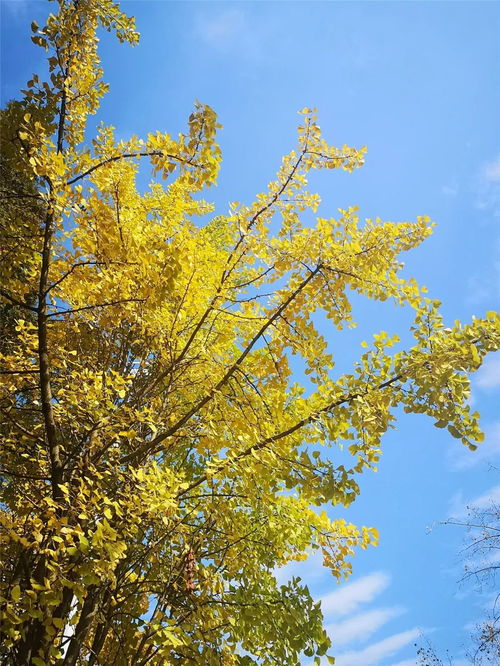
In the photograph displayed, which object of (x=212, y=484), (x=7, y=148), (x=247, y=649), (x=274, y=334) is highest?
(x=7, y=148)

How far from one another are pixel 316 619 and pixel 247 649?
Result: 0.80 meters

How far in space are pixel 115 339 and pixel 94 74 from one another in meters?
2.22

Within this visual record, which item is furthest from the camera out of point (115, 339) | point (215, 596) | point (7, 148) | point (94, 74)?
point (115, 339)

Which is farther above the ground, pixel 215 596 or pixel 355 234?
pixel 355 234

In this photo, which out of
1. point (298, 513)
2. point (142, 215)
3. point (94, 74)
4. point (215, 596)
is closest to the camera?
point (94, 74)

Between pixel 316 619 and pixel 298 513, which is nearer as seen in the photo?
pixel 316 619

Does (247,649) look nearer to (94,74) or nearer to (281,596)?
(281,596)

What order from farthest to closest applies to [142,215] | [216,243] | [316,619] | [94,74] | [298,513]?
[216,243]
[142,215]
[298,513]
[94,74]
[316,619]

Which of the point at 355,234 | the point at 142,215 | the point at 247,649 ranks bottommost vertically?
the point at 247,649

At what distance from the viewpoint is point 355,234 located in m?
2.70

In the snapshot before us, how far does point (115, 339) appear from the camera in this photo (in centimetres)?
434

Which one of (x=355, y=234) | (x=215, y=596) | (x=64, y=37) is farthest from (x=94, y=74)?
(x=215, y=596)

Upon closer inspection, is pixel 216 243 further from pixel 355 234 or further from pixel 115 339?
pixel 355 234

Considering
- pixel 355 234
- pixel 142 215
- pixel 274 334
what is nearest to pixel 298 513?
pixel 274 334
